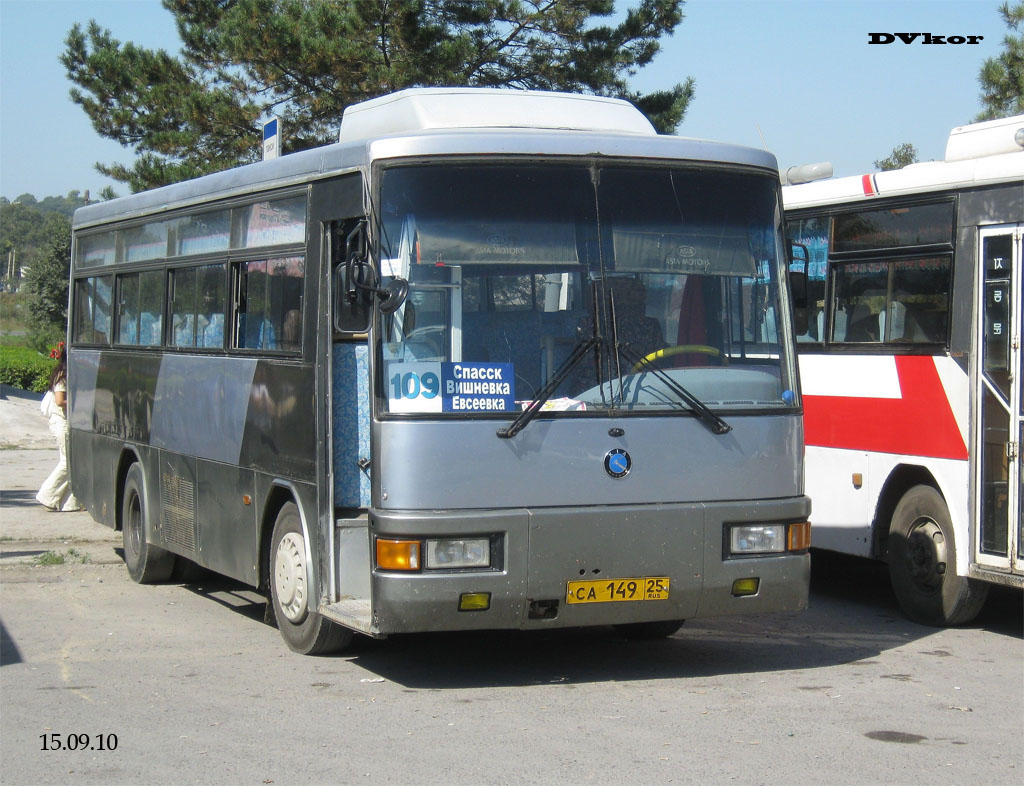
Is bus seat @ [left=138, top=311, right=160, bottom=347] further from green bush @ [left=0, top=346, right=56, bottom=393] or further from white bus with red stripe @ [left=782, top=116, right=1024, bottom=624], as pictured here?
green bush @ [left=0, top=346, right=56, bottom=393]

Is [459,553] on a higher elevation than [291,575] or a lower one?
higher

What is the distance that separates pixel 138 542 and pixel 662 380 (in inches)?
235

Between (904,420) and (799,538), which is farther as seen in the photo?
(904,420)

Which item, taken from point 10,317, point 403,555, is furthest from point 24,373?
point 10,317

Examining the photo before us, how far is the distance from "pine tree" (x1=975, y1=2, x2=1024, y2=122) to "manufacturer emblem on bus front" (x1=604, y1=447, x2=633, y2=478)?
16547 millimetres

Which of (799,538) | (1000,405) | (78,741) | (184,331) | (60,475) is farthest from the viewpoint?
(60,475)

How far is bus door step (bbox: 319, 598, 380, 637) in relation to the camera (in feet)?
24.3

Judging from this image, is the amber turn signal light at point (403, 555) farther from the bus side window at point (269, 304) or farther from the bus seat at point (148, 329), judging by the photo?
the bus seat at point (148, 329)

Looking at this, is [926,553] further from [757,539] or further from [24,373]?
[24,373]

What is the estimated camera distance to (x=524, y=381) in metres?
7.37

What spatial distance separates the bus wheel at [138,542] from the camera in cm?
1153

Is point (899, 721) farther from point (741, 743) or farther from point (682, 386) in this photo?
point (682, 386)

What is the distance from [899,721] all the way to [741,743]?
3.44 ft

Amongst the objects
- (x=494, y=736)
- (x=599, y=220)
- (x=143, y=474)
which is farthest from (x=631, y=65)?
(x=494, y=736)
